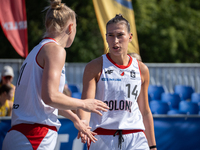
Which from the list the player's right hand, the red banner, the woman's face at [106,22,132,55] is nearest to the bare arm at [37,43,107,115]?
the player's right hand

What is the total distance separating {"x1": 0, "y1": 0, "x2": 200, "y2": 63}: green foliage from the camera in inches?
595

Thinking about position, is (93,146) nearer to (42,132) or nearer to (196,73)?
(42,132)

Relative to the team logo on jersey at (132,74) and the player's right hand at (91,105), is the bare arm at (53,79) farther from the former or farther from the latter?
the team logo on jersey at (132,74)

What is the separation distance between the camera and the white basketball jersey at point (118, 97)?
2578 millimetres

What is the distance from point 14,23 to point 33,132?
486 centimetres

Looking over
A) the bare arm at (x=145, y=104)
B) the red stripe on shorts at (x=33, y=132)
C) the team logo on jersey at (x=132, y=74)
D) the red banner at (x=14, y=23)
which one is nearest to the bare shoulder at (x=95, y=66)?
the team logo on jersey at (x=132, y=74)

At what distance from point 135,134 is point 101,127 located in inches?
13.5

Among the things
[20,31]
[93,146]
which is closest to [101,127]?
[93,146]

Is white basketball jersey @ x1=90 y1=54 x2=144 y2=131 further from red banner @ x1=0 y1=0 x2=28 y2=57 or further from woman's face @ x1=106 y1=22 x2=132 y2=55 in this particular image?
red banner @ x1=0 y1=0 x2=28 y2=57

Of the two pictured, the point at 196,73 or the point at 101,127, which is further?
the point at 196,73

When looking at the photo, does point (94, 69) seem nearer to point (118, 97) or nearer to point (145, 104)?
point (118, 97)

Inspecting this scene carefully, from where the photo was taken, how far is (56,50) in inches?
76.7

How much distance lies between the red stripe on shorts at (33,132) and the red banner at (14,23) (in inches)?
176

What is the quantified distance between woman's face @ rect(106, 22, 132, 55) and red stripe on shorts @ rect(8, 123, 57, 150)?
1.09 m
